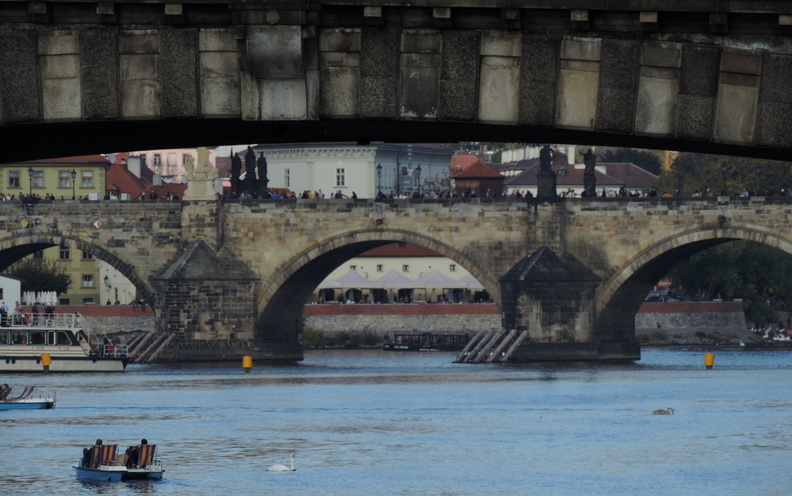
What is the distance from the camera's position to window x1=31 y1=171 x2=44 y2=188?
101625 millimetres

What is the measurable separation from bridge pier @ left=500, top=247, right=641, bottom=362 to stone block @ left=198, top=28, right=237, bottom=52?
2334 inches

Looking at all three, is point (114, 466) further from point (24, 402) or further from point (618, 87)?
point (618, 87)

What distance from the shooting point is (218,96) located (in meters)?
14.9

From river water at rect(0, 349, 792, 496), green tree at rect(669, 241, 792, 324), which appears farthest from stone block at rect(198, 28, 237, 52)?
green tree at rect(669, 241, 792, 324)

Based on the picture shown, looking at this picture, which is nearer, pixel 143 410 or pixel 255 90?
pixel 255 90

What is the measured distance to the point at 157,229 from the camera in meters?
77.2

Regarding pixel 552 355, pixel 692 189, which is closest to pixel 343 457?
pixel 552 355

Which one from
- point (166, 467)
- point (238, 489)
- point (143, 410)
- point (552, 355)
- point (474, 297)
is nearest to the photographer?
point (238, 489)

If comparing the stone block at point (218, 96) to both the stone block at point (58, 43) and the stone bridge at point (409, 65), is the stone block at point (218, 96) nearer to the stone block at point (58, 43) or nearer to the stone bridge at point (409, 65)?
the stone bridge at point (409, 65)

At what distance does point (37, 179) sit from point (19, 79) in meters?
88.8

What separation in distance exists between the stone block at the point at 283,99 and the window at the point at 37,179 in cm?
8821

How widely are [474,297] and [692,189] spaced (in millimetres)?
13892

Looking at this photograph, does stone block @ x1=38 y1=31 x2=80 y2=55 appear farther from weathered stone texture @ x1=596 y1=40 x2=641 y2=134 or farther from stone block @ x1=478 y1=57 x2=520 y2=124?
weathered stone texture @ x1=596 y1=40 x2=641 y2=134

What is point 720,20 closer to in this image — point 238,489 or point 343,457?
point 238,489
